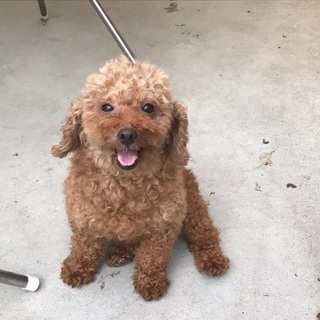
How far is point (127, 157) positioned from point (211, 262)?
1.36 feet

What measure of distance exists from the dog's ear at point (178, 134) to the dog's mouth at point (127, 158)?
0.34 feet

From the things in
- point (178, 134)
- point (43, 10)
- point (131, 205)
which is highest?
point (178, 134)

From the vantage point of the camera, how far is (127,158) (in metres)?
1.13

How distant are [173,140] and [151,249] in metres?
0.28

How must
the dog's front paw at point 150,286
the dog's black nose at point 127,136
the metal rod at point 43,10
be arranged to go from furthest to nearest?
the metal rod at point 43,10, the dog's front paw at point 150,286, the dog's black nose at point 127,136

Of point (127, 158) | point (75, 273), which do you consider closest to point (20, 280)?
point (75, 273)

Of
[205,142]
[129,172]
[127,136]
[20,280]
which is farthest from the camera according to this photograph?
[205,142]

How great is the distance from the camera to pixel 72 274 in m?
1.36

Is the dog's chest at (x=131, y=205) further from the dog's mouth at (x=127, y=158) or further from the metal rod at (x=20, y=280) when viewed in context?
the metal rod at (x=20, y=280)

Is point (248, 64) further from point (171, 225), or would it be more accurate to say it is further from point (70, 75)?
point (171, 225)

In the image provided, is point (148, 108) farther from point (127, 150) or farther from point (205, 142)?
point (205, 142)

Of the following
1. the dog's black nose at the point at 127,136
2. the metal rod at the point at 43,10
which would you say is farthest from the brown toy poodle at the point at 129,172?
the metal rod at the point at 43,10

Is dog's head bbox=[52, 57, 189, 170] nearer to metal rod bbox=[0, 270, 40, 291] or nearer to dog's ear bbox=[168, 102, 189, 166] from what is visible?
dog's ear bbox=[168, 102, 189, 166]

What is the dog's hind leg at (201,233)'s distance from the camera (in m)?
1.39
